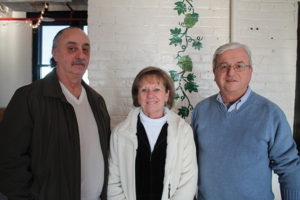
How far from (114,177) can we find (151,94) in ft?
1.97

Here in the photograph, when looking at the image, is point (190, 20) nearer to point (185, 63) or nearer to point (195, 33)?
point (195, 33)

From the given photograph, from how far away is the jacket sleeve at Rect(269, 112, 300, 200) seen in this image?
1234 mm

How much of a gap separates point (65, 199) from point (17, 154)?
1.20ft

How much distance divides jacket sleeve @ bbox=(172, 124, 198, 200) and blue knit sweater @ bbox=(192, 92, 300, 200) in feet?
0.37

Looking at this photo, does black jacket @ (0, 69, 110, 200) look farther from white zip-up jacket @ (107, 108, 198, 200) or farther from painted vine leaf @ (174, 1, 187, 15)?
painted vine leaf @ (174, 1, 187, 15)

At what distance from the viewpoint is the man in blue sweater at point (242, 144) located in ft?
4.13

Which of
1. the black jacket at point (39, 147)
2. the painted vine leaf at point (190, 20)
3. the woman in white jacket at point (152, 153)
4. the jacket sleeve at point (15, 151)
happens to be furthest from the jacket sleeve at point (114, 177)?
the painted vine leaf at point (190, 20)

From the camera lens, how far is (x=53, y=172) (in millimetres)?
1167

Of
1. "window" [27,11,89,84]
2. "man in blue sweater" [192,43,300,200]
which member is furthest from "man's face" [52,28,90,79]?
"window" [27,11,89,84]

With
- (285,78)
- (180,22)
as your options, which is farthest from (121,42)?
(285,78)

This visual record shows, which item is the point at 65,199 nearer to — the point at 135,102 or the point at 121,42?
the point at 135,102

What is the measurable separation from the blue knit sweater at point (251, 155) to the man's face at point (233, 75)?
0.33ft

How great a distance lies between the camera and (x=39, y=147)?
3.84ft

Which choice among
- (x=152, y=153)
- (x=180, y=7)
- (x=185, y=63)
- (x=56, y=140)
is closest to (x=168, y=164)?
(x=152, y=153)
